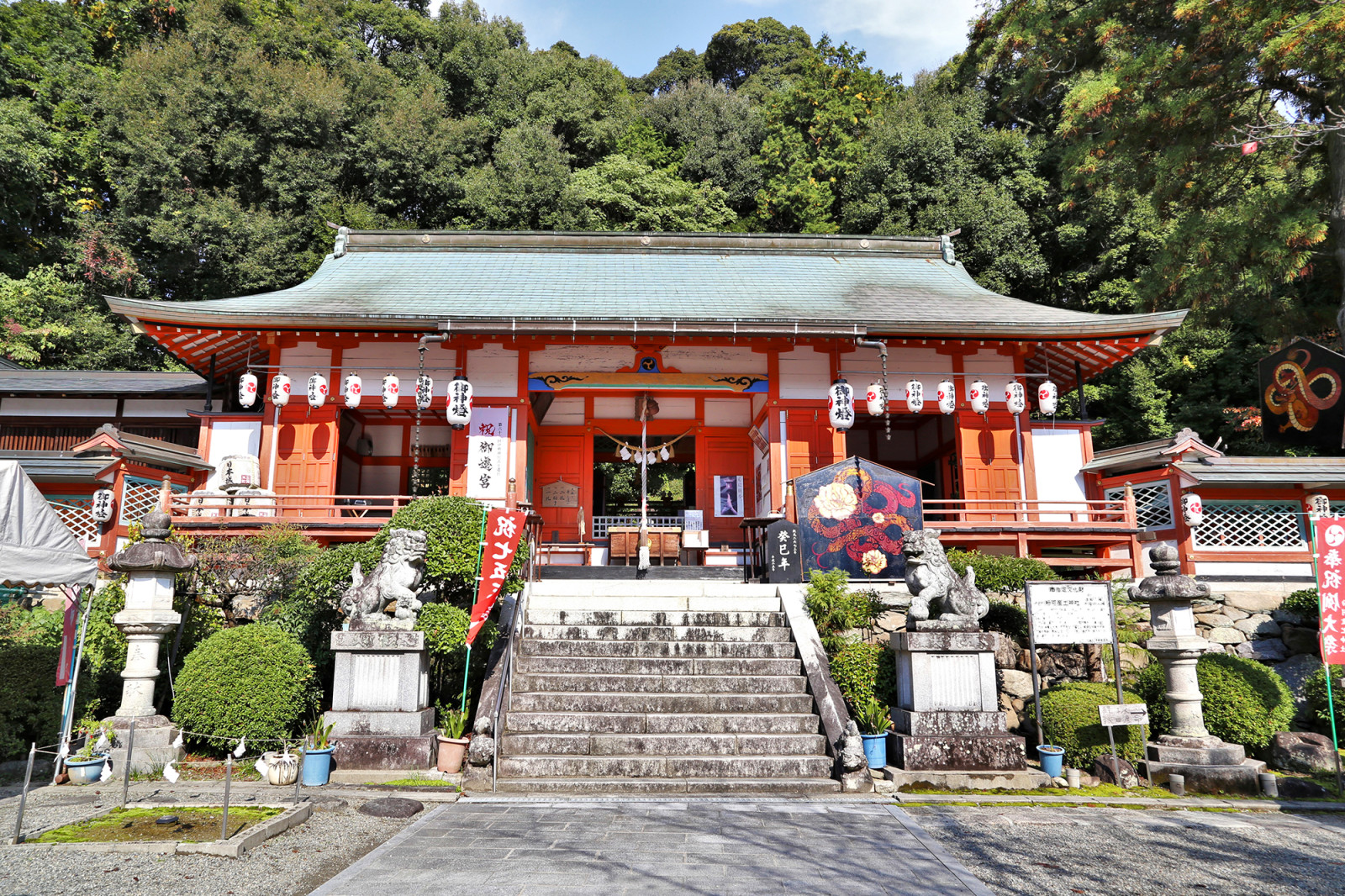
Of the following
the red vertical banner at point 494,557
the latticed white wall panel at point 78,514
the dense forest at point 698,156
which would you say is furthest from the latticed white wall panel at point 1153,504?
the latticed white wall panel at point 78,514

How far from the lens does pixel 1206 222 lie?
14.1 metres

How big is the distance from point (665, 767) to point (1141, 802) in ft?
15.0

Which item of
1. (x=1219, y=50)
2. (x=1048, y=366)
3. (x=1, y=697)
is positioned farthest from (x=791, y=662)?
(x=1219, y=50)

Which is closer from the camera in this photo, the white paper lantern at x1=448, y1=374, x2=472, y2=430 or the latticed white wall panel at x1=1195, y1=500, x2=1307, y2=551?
the latticed white wall panel at x1=1195, y1=500, x2=1307, y2=551

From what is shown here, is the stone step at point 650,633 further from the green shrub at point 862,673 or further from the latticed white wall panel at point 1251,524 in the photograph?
the latticed white wall panel at point 1251,524

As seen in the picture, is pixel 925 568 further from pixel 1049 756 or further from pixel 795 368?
pixel 795 368

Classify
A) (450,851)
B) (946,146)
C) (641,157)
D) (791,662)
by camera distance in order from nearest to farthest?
(450,851) → (791,662) → (946,146) → (641,157)

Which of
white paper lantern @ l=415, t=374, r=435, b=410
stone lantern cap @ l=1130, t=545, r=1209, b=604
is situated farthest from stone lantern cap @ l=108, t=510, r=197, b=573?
stone lantern cap @ l=1130, t=545, r=1209, b=604

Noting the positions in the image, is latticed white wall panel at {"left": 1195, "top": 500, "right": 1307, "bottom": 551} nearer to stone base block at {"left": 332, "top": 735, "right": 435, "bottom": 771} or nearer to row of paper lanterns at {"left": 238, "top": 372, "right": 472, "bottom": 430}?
stone base block at {"left": 332, "top": 735, "right": 435, "bottom": 771}

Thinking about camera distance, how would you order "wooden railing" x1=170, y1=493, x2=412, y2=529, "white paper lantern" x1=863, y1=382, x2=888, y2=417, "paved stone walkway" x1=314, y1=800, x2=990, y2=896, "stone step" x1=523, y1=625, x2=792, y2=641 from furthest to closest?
"white paper lantern" x1=863, y1=382, x2=888, y2=417 < "wooden railing" x1=170, y1=493, x2=412, y2=529 < "stone step" x1=523, y1=625, x2=792, y2=641 < "paved stone walkway" x1=314, y1=800, x2=990, y2=896

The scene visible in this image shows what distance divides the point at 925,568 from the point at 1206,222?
10973 mm

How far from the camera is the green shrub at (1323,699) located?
28.6 feet

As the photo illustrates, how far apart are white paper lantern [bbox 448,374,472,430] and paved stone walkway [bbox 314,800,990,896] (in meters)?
8.06

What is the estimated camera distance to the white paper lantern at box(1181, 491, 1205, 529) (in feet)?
40.2
